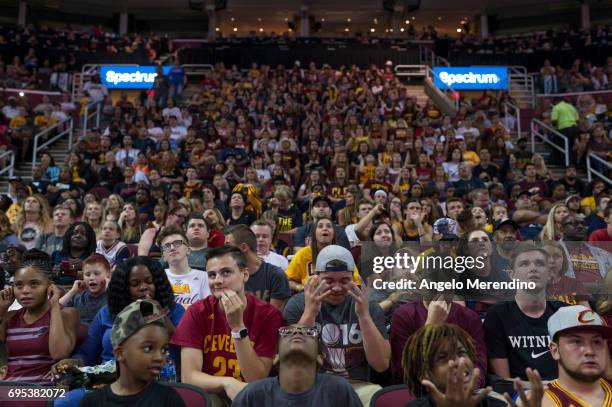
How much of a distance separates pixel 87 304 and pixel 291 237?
10.5 feet

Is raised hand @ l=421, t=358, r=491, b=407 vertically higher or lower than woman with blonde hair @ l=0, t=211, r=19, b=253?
lower

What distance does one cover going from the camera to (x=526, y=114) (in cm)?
1590

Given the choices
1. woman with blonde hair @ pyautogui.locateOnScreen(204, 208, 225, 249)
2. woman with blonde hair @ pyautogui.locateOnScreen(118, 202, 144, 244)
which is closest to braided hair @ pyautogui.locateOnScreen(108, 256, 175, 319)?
woman with blonde hair @ pyautogui.locateOnScreen(204, 208, 225, 249)

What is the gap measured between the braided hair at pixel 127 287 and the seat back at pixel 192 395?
0.77 meters

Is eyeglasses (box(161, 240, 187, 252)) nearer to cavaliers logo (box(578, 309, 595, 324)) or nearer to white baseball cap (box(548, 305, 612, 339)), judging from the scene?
A: white baseball cap (box(548, 305, 612, 339))

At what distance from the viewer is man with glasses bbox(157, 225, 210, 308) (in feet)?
14.0

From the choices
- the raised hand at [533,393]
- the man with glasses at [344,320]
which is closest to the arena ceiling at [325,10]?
the man with glasses at [344,320]

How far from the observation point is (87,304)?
3.98 meters

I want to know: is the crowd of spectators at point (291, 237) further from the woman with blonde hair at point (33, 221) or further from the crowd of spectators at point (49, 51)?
the crowd of spectators at point (49, 51)

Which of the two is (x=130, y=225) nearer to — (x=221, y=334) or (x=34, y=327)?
(x=34, y=327)

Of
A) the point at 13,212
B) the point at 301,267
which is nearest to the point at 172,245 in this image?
the point at 301,267

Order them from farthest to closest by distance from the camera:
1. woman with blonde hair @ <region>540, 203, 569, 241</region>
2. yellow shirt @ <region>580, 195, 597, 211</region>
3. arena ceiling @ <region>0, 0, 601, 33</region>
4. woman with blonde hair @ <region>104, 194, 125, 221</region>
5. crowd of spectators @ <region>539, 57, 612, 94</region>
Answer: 1. arena ceiling @ <region>0, 0, 601, 33</region>
2. crowd of spectators @ <region>539, 57, 612, 94</region>
3. yellow shirt @ <region>580, 195, 597, 211</region>
4. woman with blonde hair @ <region>104, 194, 125, 221</region>
5. woman with blonde hair @ <region>540, 203, 569, 241</region>

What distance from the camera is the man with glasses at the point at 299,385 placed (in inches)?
94.3

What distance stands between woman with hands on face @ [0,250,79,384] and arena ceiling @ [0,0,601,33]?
23368mm
